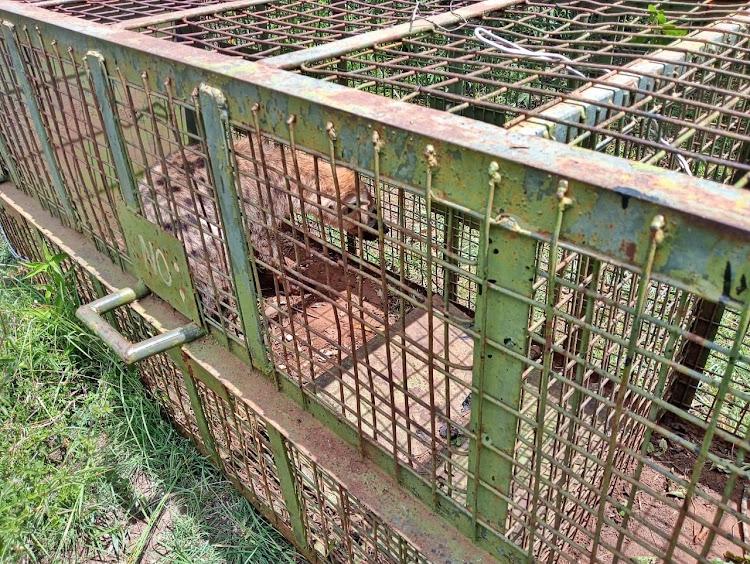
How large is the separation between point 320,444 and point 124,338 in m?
0.70

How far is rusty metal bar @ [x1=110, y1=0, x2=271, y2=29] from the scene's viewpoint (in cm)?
196

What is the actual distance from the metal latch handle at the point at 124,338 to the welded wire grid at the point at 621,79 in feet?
2.98

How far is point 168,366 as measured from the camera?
247 centimetres

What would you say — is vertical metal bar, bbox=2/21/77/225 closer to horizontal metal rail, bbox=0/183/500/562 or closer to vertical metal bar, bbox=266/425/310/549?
horizontal metal rail, bbox=0/183/500/562

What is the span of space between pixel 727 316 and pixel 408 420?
7.49 ft

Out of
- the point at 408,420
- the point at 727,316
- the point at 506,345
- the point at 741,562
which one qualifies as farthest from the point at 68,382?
the point at 727,316

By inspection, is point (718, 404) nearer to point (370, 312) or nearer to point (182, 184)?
point (370, 312)

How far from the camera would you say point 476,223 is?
1.85 meters

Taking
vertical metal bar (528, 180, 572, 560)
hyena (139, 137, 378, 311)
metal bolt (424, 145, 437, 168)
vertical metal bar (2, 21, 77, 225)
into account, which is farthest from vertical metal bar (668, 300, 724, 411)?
vertical metal bar (2, 21, 77, 225)

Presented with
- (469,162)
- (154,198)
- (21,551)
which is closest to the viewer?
(469,162)

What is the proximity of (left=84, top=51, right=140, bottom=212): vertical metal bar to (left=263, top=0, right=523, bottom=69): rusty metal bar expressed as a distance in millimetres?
571

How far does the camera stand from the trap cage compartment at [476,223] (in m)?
0.91

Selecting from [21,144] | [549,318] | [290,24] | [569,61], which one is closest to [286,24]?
[290,24]

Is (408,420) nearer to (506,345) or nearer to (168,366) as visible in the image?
(506,345)
